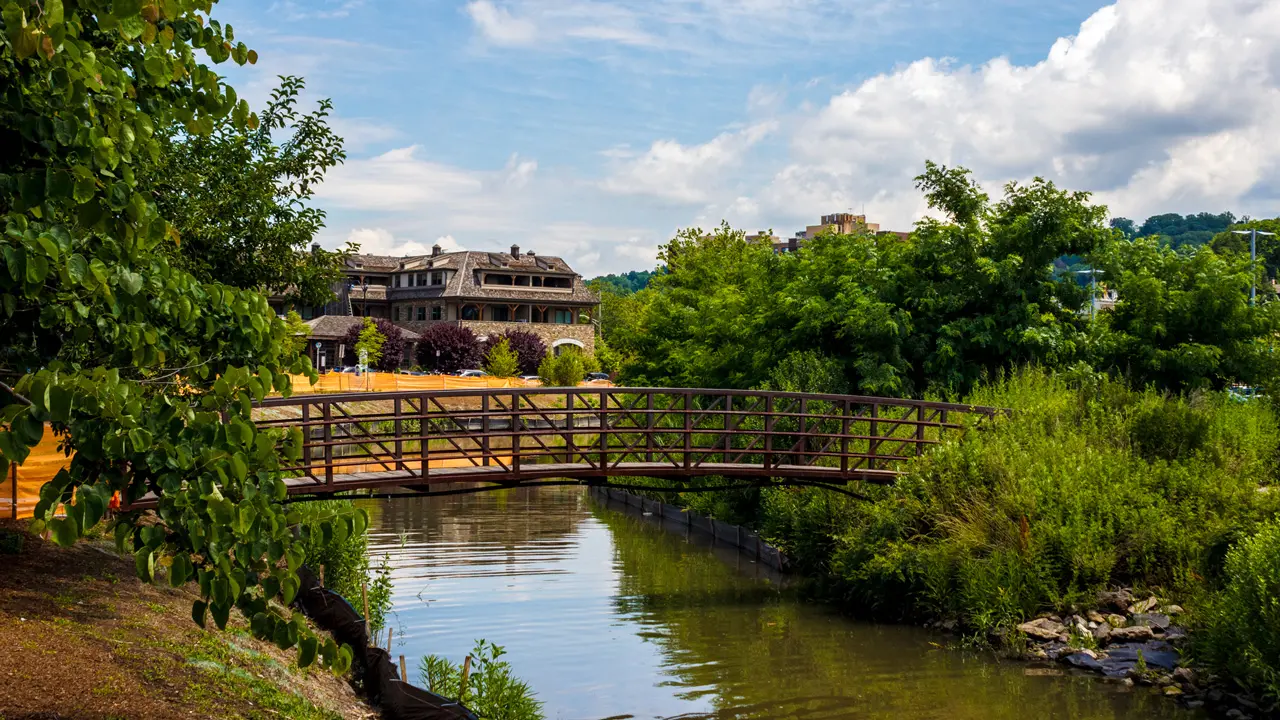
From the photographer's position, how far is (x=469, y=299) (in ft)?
321

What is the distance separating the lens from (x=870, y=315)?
31.0 meters

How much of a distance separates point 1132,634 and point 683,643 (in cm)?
702

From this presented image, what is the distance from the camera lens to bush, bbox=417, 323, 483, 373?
92062mm

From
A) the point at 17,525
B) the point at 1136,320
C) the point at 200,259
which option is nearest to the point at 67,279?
the point at 200,259

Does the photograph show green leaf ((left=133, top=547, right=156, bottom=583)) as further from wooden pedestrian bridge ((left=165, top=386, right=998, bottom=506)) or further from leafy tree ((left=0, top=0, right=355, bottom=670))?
wooden pedestrian bridge ((left=165, top=386, right=998, bottom=506))

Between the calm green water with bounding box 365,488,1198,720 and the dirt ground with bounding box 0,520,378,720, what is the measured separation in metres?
4.03

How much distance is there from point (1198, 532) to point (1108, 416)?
4.92 meters

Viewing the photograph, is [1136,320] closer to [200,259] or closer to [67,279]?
[200,259]

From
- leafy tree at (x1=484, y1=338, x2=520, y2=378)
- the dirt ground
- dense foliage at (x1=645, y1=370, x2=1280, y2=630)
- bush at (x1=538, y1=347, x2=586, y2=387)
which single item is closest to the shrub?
leafy tree at (x1=484, y1=338, x2=520, y2=378)

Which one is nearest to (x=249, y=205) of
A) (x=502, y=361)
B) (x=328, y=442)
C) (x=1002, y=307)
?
(x=328, y=442)

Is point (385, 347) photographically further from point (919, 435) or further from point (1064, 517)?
point (1064, 517)

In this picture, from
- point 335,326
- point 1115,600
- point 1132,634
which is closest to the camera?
point 1132,634

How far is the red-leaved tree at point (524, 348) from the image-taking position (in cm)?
9431

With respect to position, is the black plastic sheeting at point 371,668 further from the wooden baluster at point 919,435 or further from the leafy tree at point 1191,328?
the leafy tree at point 1191,328
